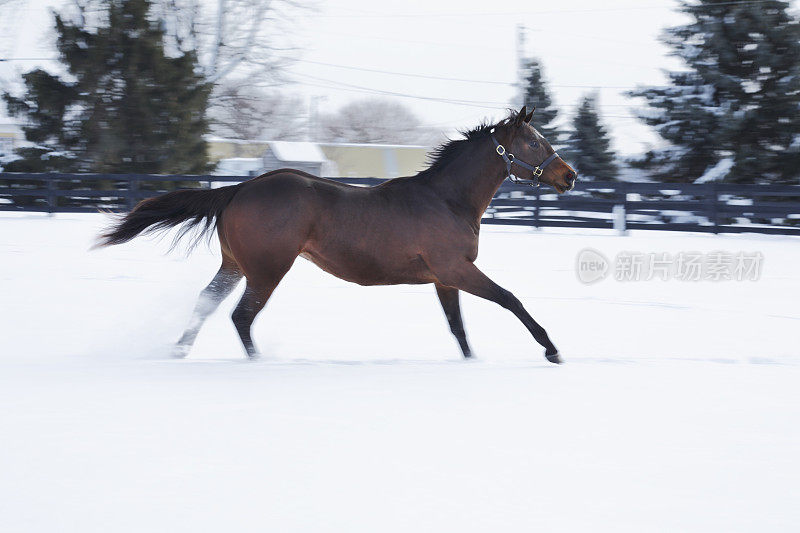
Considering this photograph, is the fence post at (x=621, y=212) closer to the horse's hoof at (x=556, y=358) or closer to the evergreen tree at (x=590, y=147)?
the evergreen tree at (x=590, y=147)

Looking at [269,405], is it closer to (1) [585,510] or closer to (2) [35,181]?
(1) [585,510]

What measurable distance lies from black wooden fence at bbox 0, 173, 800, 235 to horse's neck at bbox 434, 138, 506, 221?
13387 mm

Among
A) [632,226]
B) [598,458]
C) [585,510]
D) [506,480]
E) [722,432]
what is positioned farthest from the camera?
[632,226]

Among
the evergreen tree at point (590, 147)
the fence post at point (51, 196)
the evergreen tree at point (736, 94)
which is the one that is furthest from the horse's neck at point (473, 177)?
the evergreen tree at point (590, 147)

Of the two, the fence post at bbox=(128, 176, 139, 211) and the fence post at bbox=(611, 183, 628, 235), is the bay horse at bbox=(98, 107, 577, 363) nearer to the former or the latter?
the fence post at bbox=(611, 183, 628, 235)

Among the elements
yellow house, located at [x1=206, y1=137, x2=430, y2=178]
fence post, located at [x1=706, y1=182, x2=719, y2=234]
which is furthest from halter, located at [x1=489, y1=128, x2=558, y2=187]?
yellow house, located at [x1=206, y1=137, x2=430, y2=178]

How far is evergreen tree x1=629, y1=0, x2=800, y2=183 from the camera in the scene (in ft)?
71.4

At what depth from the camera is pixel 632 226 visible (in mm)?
18641

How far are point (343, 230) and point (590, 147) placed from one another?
22557 mm

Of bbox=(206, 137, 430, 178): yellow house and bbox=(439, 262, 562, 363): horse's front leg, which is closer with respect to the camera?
bbox=(439, 262, 562, 363): horse's front leg

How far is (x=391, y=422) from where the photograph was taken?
3688 mm

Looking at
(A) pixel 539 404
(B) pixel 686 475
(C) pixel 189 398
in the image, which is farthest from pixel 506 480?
(C) pixel 189 398

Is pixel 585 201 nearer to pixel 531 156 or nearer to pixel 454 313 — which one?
pixel 531 156

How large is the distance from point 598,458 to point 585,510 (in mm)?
Result: 536
